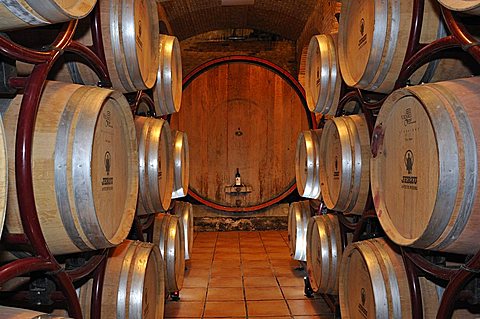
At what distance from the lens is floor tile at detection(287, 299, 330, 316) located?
13.7 ft

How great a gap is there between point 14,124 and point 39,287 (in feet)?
2.07

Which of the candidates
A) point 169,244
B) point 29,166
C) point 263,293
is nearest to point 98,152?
point 29,166

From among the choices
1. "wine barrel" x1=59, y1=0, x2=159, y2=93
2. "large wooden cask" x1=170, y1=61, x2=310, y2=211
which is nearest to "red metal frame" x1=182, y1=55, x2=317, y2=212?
"large wooden cask" x1=170, y1=61, x2=310, y2=211

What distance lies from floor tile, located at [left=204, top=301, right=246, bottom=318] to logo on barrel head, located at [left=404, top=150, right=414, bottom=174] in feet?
7.95

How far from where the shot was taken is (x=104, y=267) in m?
2.32

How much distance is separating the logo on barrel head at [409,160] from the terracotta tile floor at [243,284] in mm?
2335

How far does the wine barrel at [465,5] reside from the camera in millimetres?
1398

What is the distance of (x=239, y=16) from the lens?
8820mm

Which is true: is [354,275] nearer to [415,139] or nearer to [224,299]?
[415,139]

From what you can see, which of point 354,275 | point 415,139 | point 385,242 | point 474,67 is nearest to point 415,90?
point 415,139

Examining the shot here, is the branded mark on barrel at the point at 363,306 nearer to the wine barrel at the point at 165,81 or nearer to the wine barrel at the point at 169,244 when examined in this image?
the wine barrel at the point at 169,244

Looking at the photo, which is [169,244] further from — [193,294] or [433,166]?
[433,166]

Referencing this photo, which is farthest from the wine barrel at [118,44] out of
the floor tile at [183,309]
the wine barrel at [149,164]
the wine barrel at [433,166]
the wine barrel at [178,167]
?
the floor tile at [183,309]

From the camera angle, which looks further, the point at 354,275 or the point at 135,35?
the point at 354,275
